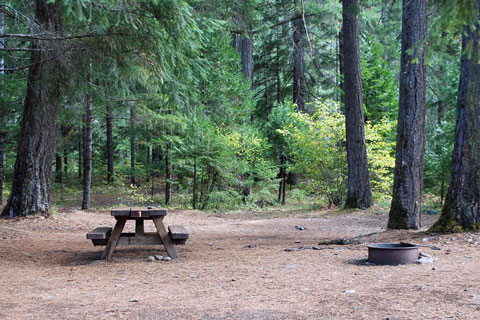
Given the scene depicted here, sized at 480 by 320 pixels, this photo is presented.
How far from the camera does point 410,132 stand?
25.2ft

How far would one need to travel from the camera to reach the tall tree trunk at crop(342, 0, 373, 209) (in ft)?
40.8

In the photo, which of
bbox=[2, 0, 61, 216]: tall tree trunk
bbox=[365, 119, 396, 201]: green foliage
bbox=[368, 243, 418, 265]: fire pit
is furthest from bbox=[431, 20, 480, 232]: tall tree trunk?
bbox=[2, 0, 61, 216]: tall tree trunk

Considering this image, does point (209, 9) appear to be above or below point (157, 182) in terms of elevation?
above

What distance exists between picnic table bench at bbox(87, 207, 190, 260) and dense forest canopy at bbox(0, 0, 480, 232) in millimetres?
2857

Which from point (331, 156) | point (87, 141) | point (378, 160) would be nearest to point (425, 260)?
point (378, 160)

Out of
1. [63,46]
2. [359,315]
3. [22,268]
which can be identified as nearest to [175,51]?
[63,46]

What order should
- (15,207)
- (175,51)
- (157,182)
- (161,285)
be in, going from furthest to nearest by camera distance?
Answer: (157,182) < (15,207) < (175,51) < (161,285)

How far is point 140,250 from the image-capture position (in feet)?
23.2

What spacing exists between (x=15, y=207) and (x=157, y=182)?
52.5ft

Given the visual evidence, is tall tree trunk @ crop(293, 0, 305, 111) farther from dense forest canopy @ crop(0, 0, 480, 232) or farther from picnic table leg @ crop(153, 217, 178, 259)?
picnic table leg @ crop(153, 217, 178, 259)

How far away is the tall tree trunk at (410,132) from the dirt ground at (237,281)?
0.55m

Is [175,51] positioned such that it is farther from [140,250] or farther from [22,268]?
[22,268]

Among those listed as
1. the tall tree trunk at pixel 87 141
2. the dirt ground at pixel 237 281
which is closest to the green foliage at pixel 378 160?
the dirt ground at pixel 237 281

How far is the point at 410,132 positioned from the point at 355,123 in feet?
15.9
